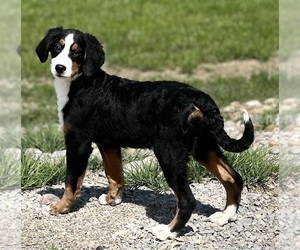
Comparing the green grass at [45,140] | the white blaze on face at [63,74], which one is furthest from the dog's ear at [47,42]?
the green grass at [45,140]

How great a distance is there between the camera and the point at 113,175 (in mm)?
6961

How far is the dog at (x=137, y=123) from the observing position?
20.1ft

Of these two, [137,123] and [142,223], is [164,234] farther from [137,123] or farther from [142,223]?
[137,123]

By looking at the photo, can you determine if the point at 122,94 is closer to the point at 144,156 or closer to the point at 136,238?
the point at 136,238

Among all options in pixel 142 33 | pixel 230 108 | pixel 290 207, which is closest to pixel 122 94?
pixel 290 207

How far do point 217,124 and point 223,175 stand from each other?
473 millimetres

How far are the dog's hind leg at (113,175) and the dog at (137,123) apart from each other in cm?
1

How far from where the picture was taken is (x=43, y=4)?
17250mm

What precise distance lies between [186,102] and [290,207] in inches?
45.0

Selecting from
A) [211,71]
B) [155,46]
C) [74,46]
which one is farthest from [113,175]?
[155,46]

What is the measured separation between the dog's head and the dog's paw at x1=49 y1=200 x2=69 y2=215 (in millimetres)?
1072

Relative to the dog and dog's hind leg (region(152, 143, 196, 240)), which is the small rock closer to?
the dog

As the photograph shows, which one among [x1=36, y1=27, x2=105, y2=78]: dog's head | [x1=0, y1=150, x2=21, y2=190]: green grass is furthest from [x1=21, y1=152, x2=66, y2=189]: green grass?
[x1=36, y1=27, x2=105, y2=78]: dog's head

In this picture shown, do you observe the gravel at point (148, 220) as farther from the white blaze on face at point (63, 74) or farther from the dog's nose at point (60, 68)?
the dog's nose at point (60, 68)
